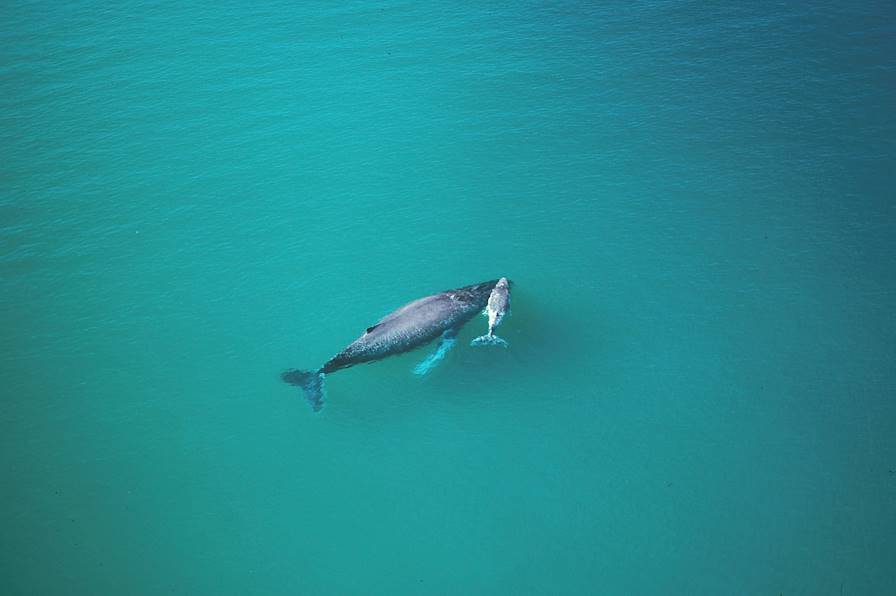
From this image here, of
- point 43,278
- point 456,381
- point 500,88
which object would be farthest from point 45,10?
point 456,381

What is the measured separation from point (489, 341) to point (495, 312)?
0.69m

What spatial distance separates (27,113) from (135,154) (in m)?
4.41

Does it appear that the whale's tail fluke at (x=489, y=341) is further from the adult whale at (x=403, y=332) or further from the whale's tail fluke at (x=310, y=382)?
the whale's tail fluke at (x=310, y=382)

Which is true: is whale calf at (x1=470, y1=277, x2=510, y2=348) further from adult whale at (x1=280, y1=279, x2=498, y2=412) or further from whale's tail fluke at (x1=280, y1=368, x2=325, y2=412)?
whale's tail fluke at (x1=280, y1=368, x2=325, y2=412)

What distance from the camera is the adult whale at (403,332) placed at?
15.9 m

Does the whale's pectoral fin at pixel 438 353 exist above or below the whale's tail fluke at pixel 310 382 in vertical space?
above

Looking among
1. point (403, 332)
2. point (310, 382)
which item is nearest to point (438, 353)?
point (403, 332)

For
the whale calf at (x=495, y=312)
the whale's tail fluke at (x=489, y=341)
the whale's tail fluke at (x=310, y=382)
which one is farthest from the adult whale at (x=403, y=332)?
the whale's tail fluke at (x=489, y=341)

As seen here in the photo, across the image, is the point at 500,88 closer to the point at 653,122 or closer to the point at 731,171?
the point at 653,122

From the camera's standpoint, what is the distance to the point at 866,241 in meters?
18.7

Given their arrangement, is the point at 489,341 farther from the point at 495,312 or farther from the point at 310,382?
the point at 310,382

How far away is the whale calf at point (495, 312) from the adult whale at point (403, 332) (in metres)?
0.22

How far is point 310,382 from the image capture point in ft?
53.5

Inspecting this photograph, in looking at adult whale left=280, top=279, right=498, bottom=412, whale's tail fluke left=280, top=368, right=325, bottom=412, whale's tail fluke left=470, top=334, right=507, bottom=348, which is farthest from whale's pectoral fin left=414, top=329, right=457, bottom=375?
whale's tail fluke left=280, top=368, right=325, bottom=412
